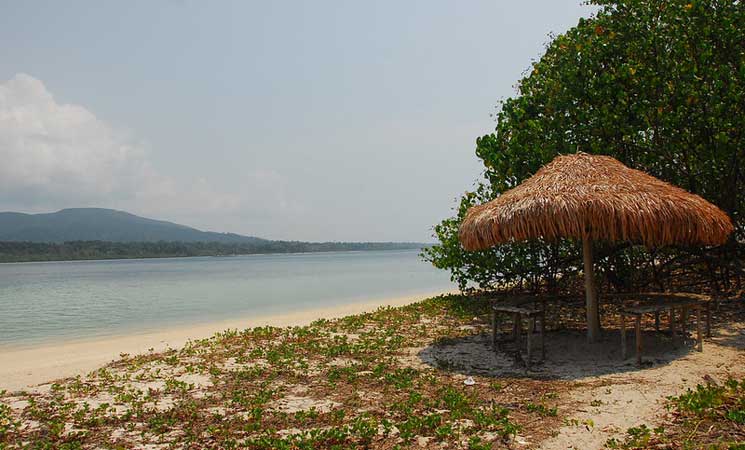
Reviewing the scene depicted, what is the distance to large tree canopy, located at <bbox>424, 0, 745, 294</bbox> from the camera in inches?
360

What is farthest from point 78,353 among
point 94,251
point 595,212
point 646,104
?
point 94,251

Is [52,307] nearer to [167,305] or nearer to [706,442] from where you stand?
[167,305]

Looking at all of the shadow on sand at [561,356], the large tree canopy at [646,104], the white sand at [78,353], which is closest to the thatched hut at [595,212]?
the shadow on sand at [561,356]

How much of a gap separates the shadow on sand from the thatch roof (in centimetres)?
140

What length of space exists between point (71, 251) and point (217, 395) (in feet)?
347

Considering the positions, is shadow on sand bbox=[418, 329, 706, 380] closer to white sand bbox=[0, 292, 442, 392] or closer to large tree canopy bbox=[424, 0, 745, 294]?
large tree canopy bbox=[424, 0, 745, 294]

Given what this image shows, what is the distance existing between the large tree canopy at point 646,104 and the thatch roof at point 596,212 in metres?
2.54

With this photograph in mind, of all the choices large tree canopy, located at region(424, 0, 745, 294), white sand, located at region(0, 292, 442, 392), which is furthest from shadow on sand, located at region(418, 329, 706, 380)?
white sand, located at region(0, 292, 442, 392)

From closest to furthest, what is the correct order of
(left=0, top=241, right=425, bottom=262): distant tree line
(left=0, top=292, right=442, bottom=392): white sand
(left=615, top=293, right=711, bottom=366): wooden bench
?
(left=615, top=293, right=711, bottom=366): wooden bench
(left=0, top=292, right=442, bottom=392): white sand
(left=0, top=241, right=425, bottom=262): distant tree line

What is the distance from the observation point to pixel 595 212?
6.54 m

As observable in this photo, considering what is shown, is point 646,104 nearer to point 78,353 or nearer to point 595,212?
point 595,212

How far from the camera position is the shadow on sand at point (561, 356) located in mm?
6557

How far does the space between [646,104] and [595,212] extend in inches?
159

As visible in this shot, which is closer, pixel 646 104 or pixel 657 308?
pixel 657 308
